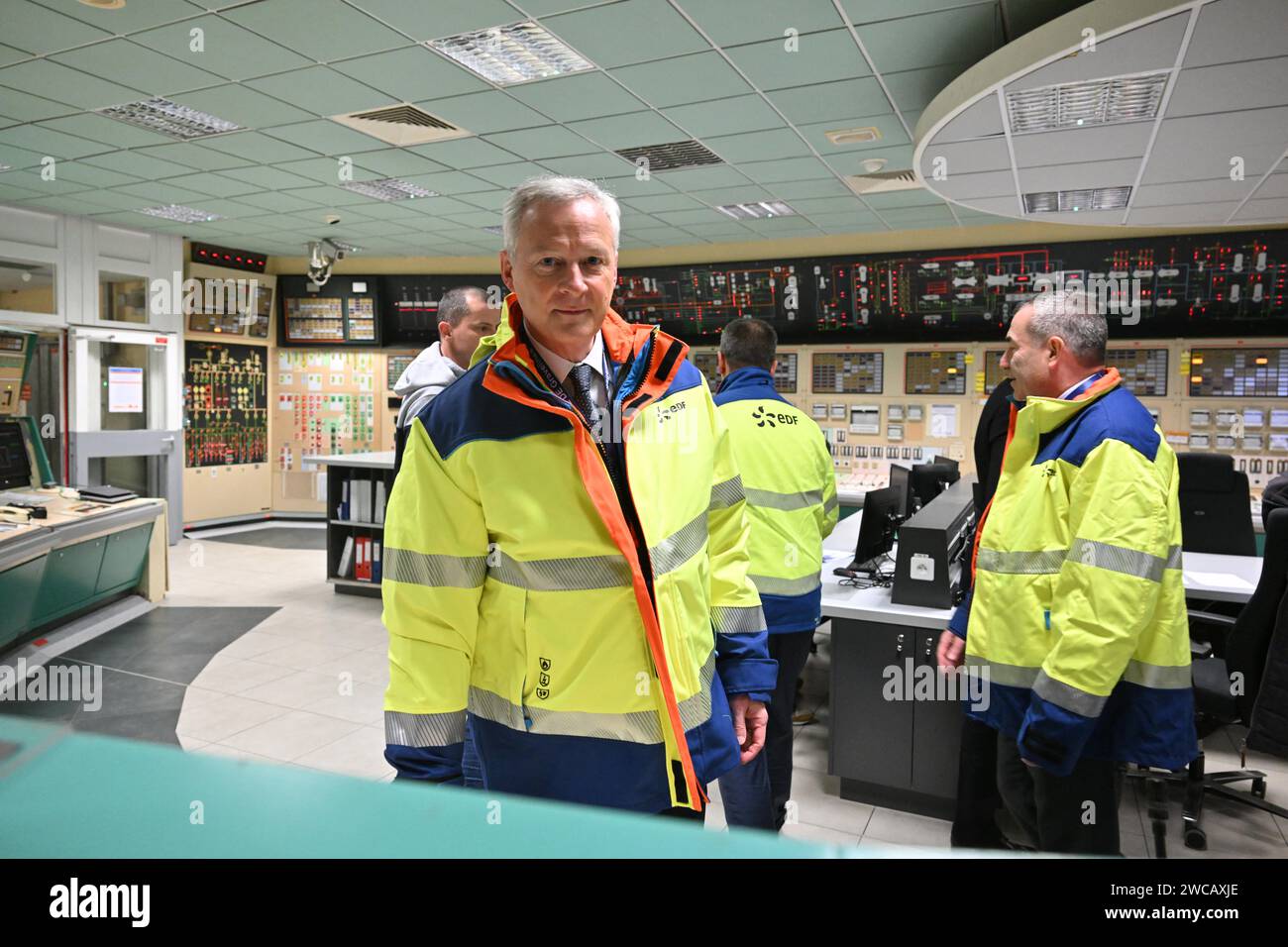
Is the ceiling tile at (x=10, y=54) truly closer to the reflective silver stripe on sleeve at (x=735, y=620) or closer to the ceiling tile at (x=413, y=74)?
the ceiling tile at (x=413, y=74)

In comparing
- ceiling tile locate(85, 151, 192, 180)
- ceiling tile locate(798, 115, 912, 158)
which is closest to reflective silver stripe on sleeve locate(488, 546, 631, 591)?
ceiling tile locate(798, 115, 912, 158)

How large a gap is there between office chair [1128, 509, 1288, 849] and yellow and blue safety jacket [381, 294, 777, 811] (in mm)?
2150

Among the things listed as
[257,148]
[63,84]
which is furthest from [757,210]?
[63,84]

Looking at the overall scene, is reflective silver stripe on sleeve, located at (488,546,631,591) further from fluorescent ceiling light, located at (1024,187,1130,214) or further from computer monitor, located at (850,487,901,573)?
fluorescent ceiling light, located at (1024,187,1130,214)

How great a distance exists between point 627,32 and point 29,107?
384 cm

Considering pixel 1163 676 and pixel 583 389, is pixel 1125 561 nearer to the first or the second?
pixel 1163 676

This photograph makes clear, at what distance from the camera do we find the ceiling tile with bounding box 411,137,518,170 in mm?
5430

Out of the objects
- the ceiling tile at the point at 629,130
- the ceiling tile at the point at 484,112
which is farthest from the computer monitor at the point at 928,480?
the ceiling tile at the point at 484,112

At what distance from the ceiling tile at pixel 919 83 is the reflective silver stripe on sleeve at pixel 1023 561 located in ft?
9.68

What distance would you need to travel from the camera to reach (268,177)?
629 centimetres

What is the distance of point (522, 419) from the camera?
134 cm
